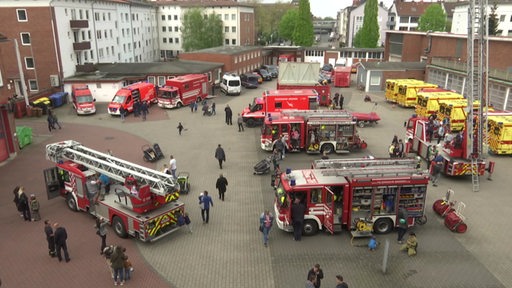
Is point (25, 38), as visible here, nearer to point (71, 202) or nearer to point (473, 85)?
point (71, 202)

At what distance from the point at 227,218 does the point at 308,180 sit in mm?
3996

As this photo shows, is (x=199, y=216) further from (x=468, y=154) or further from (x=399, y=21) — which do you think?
(x=399, y=21)

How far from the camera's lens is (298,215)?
13.9m

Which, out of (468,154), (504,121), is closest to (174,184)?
(468,154)

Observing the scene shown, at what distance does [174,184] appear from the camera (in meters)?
13.9

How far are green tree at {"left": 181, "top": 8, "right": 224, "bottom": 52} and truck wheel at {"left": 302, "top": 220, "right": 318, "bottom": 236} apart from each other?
220ft

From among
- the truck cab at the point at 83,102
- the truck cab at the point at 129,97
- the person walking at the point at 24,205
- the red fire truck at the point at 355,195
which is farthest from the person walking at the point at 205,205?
the truck cab at the point at 83,102

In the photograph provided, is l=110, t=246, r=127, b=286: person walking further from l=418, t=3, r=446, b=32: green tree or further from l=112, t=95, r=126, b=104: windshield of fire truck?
l=418, t=3, r=446, b=32: green tree

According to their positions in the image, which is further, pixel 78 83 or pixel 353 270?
pixel 78 83

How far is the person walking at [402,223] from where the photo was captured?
13766 millimetres

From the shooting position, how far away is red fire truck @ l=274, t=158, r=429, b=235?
14.1 metres

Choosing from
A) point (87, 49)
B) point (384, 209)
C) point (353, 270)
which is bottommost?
point (353, 270)

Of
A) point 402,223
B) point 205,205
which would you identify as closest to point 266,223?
point 205,205

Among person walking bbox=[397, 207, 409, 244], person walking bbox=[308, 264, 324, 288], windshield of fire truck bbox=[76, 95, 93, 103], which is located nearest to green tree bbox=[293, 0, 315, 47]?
windshield of fire truck bbox=[76, 95, 93, 103]
